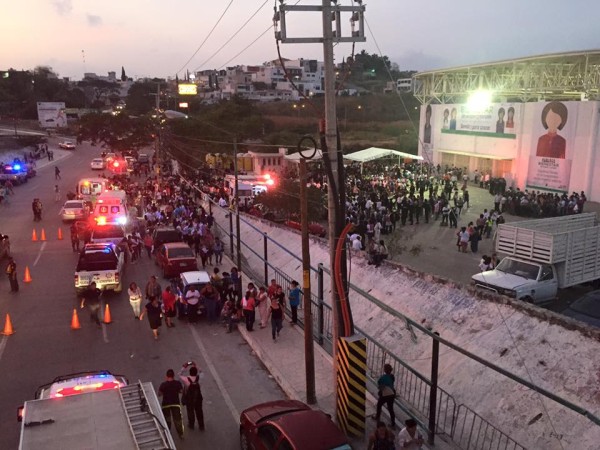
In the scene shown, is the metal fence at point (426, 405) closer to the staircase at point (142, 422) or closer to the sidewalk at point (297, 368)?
the sidewalk at point (297, 368)

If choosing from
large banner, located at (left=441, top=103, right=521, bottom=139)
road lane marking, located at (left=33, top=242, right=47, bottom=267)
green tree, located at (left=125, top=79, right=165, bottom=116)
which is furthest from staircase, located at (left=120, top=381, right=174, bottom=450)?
green tree, located at (left=125, top=79, right=165, bottom=116)

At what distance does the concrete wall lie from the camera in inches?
403

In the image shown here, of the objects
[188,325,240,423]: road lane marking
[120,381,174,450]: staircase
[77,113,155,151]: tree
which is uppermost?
[77,113,155,151]: tree

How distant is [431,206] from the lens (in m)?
30.8

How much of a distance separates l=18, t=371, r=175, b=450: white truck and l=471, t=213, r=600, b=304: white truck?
460 inches

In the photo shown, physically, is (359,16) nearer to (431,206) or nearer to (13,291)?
(13,291)

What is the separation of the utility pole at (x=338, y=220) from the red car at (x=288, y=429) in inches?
42.0

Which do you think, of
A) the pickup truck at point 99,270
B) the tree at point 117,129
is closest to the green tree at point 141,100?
the tree at point 117,129

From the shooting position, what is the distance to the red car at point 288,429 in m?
7.67

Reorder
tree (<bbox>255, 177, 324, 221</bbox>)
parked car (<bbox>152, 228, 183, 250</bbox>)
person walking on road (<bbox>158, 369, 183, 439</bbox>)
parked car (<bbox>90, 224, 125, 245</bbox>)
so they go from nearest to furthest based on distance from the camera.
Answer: person walking on road (<bbox>158, 369, 183, 439</bbox>) < parked car (<bbox>90, 224, 125, 245</bbox>) < parked car (<bbox>152, 228, 183, 250</bbox>) < tree (<bbox>255, 177, 324, 221</bbox>)

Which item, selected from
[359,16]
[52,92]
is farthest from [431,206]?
[52,92]

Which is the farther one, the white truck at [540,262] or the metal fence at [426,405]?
the white truck at [540,262]

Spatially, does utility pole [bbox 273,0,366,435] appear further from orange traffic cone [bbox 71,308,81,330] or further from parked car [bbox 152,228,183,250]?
parked car [bbox 152,228,183,250]

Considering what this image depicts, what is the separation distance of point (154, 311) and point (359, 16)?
29.4ft
